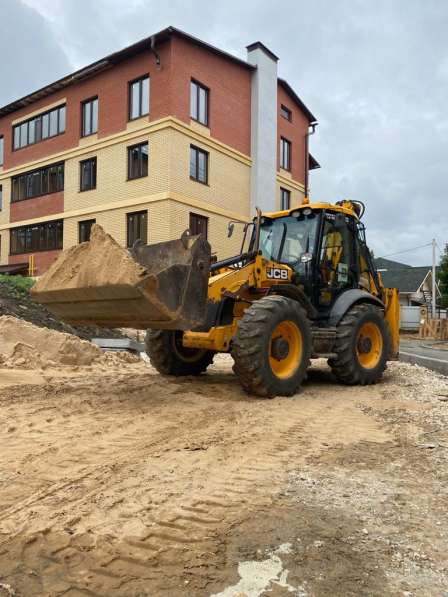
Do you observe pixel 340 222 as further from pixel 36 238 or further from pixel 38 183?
pixel 38 183

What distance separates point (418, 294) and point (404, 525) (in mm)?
43369

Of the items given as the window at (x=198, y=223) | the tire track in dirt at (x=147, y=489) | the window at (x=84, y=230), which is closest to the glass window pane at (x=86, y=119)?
the window at (x=84, y=230)

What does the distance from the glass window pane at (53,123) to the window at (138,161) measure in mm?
5931

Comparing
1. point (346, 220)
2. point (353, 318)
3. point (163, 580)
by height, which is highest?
point (346, 220)

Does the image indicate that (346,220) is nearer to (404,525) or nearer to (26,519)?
(404,525)

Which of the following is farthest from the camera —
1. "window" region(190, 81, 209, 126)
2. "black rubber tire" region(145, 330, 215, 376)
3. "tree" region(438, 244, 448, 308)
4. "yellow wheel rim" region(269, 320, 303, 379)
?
"tree" region(438, 244, 448, 308)

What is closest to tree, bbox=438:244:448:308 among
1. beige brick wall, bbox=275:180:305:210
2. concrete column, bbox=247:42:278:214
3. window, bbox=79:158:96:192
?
beige brick wall, bbox=275:180:305:210

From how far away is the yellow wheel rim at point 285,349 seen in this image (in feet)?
22.2

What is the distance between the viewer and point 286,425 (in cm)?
534

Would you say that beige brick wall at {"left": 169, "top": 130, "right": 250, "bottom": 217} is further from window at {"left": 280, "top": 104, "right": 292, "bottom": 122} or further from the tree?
the tree

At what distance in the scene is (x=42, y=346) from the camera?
9719 millimetres

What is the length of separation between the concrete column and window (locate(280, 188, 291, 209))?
4.93 ft

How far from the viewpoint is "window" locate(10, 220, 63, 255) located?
2364 cm

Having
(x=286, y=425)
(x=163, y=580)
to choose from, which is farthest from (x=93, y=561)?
(x=286, y=425)
